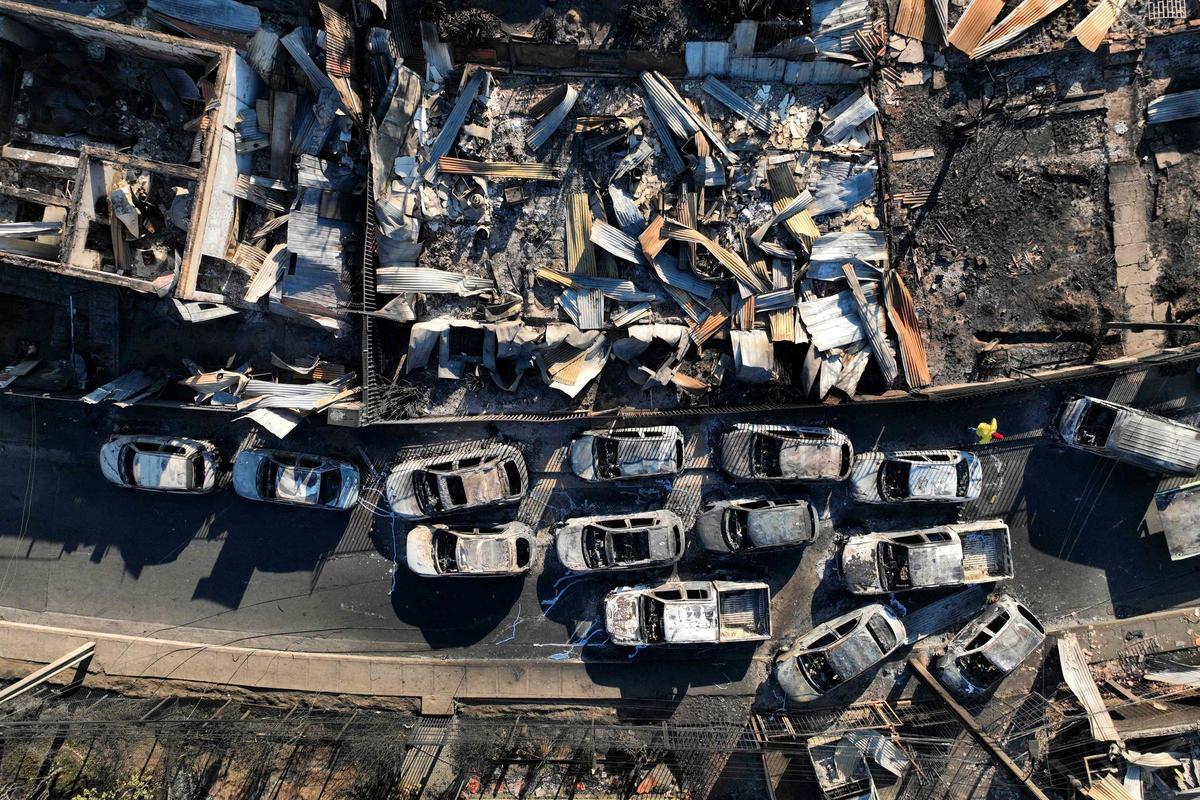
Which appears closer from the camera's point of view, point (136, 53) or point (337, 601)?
point (136, 53)

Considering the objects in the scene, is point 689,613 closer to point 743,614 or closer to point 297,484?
point 743,614

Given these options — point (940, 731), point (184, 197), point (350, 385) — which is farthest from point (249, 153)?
point (940, 731)

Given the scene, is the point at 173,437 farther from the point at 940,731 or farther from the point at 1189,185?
the point at 1189,185

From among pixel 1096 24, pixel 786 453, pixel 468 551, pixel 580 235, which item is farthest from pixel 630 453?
pixel 1096 24

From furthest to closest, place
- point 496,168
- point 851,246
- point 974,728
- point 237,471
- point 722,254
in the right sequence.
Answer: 1. point 237,471
2. point 851,246
3. point 722,254
4. point 496,168
5. point 974,728

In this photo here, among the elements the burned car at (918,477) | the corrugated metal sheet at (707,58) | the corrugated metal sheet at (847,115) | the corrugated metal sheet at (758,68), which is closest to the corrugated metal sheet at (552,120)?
the corrugated metal sheet at (707,58)

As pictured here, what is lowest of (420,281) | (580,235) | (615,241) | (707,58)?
(420,281)
